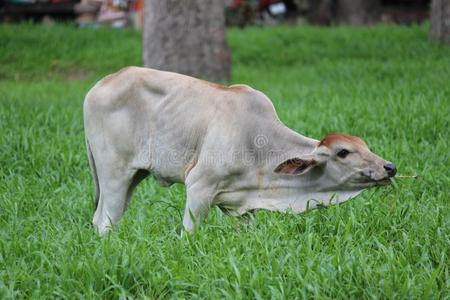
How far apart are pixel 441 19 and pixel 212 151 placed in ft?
29.9

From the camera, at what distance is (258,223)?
195 inches

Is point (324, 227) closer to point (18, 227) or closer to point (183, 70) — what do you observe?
point (18, 227)

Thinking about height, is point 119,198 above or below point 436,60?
above

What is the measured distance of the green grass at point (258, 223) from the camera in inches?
158

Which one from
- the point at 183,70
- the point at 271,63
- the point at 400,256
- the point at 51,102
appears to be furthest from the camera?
the point at 271,63

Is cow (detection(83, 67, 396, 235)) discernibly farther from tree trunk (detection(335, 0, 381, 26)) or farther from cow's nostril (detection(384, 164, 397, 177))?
tree trunk (detection(335, 0, 381, 26))

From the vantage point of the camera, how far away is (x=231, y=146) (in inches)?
188

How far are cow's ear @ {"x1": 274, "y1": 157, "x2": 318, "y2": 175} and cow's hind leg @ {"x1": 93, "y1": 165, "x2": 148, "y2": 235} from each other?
0.93 meters

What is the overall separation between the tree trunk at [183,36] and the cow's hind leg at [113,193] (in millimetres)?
5470

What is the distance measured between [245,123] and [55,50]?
30.1ft

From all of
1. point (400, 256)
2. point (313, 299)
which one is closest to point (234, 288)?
point (313, 299)

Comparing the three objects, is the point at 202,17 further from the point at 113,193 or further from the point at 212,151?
the point at 212,151

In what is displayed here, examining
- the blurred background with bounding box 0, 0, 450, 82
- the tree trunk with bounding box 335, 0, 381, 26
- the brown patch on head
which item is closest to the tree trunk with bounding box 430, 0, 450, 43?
the blurred background with bounding box 0, 0, 450, 82

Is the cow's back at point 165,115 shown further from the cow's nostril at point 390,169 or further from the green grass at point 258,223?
the cow's nostril at point 390,169
